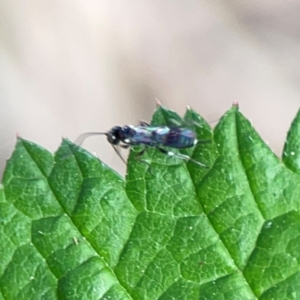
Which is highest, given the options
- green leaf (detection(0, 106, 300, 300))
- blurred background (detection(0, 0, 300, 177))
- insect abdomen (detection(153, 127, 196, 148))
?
blurred background (detection(0, 0, 300, 177))

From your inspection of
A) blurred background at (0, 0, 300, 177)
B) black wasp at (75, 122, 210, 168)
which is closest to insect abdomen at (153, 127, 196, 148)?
black wasp at (75, 122, 210, 168)

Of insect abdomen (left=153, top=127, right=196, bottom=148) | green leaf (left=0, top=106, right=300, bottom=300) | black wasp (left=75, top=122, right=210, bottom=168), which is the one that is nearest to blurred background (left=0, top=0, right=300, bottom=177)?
black wasp (left=75, top=122, right=210, bottom=168)

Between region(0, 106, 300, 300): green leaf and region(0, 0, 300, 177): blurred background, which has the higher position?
region(0, 0, 300, 177): blurred background

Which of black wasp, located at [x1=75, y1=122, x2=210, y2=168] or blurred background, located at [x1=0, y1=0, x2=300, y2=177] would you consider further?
blurred background, located at [x1=0, y1=0, x2=300, y2=177]

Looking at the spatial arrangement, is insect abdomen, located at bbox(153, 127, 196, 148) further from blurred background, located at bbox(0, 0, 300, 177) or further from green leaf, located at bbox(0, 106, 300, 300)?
blurred background, located at bbox(0, 0, 300, 177)

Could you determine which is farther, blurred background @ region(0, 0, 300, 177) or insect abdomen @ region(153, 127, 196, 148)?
blurred background @ region(0, 0, 300, 177)

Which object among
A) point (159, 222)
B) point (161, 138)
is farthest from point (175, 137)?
point (159, 222)

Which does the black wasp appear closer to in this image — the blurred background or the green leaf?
the green leaf
